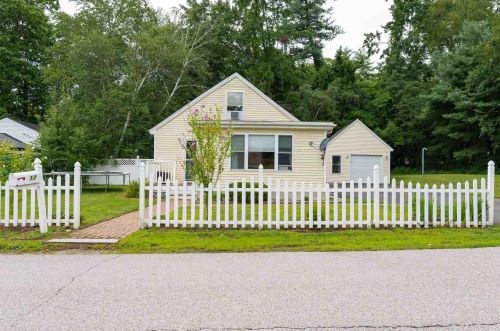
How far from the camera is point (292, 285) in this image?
466cm

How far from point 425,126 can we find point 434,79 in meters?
5.39

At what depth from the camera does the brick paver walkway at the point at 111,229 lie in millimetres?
7547

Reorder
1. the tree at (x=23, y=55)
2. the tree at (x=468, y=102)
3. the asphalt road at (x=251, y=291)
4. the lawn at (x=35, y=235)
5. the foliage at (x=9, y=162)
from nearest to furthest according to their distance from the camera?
1. the asphalt road at (x=251, y=291)
2. the lawn at (x=35, y=235)
3. the foliage at (x=9, y=162)
4. the tree at (x=468, y=102)
5. the tree at (x=23, y=55)

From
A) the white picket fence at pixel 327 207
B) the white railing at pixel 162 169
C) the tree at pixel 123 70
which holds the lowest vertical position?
the white picket fence at pixel 327 207

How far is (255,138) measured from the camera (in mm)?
→ 18703

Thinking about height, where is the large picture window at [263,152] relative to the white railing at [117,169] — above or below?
above

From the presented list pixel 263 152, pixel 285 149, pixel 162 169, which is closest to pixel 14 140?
pixel 162 169

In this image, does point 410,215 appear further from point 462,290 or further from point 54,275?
point 54,275

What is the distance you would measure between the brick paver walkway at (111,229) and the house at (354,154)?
19.1 metres

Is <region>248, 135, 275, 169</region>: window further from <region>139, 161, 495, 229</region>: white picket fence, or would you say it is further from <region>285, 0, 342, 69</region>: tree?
<region>285, 0, 342, 69</region>: tree

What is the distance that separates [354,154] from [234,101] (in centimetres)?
992

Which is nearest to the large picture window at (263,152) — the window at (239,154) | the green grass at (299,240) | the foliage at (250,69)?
the window at (239,154)

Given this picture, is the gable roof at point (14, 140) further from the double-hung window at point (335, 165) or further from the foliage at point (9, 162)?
the double-hung window at point (335, 165)

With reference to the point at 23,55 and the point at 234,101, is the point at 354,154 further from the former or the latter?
the point at 23,55
